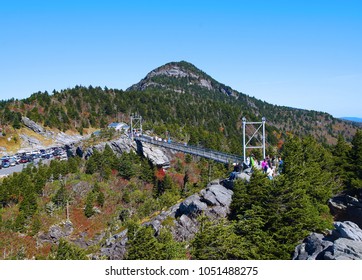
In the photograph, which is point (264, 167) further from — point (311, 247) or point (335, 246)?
point (335, 246)

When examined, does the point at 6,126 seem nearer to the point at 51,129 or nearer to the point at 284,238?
the point at 51,129

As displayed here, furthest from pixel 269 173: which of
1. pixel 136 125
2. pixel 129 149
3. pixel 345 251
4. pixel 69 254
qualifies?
pixel 136 125

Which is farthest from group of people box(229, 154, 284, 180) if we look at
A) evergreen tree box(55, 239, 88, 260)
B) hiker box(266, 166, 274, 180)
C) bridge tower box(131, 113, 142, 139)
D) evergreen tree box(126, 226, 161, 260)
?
bridge tower box(131, 113, 142, 139)

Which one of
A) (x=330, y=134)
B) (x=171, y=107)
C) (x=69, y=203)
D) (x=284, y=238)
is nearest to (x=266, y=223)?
(x=284, y=238)

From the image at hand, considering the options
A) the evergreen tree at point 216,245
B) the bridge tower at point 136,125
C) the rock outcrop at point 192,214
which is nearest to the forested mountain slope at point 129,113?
the bridge tower at point 136,125

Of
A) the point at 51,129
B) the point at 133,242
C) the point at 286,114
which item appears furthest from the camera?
the point at 286,114

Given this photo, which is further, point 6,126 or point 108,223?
point 6,126

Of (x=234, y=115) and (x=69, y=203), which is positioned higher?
(x=234, y=115)

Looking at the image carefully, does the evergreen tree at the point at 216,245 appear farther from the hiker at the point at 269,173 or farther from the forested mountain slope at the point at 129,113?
the forested mountain slope at the point at 129,113
